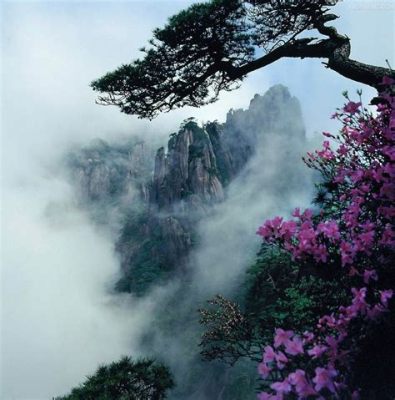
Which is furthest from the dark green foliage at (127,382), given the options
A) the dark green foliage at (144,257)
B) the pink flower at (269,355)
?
the dark green foliage at (144,257)

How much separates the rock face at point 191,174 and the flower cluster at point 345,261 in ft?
252

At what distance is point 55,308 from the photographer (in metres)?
163

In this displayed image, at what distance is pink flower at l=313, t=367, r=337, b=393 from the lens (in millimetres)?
2178

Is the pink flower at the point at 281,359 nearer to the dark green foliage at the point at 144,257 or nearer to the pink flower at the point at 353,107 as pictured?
the pink flower at the point at 353,107

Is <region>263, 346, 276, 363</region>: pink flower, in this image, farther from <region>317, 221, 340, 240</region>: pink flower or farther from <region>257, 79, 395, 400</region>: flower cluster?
<region>317, 221, 340, 240</region>: pink flower

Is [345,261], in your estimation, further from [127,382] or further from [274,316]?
[127,382]

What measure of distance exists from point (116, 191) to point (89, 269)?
1314 inches

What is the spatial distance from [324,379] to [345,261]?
0.79 metres

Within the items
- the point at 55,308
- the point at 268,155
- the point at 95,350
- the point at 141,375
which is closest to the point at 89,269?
the point at 55,308

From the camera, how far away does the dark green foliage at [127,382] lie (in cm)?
851

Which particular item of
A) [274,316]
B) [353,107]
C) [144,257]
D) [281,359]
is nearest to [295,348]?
[281,359]

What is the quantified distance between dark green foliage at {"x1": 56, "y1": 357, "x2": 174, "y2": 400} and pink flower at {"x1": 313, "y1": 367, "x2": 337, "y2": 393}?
23.7ft

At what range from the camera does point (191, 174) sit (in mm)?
86938

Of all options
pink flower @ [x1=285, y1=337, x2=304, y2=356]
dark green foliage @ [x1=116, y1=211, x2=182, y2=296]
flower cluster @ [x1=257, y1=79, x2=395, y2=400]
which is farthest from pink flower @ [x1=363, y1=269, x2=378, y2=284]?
dark green foliage @ [x1=116, y1=211, x2=182, y2=296]
